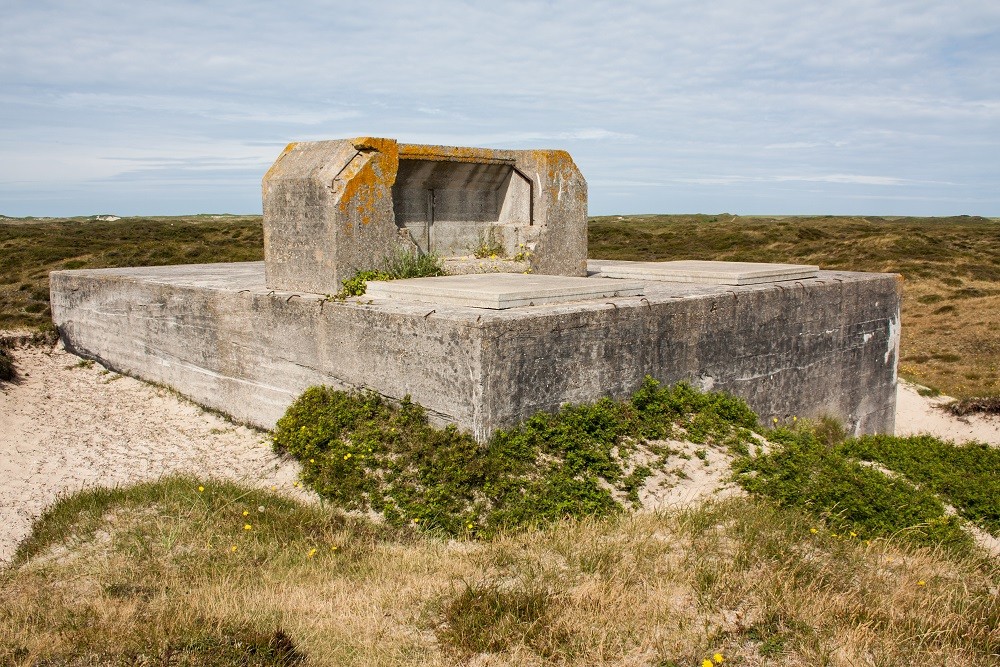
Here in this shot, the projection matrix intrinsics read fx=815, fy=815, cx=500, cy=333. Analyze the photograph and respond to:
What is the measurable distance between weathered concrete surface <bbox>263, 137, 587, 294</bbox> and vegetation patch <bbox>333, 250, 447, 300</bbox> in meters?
0.06

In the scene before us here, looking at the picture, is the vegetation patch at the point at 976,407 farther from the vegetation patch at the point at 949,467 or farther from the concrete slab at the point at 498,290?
the concrete slab at the point at 498,290

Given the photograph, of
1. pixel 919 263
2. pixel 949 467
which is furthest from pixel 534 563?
pixel 919 263

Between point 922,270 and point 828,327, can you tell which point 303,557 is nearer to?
point 828,327

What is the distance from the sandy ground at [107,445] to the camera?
231 inches

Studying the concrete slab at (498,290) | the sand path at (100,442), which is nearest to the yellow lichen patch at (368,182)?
the concrete slab at (498,290)

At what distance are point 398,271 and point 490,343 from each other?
235 cm

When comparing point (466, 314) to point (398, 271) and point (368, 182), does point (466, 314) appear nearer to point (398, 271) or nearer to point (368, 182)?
point (398, 271)

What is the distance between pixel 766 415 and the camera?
7598 millimetres

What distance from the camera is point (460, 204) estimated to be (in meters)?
8.58

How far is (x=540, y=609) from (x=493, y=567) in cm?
61

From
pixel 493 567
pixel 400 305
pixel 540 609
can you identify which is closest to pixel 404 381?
pixel 400 305

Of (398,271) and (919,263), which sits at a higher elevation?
(398,271)

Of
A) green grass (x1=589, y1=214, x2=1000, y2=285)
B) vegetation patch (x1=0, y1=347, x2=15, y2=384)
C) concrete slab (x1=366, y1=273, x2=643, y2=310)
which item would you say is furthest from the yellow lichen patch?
green grass (x1=589, y1=214, x2=1000, y2=285)

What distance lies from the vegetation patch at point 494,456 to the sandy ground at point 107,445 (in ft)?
0.87
